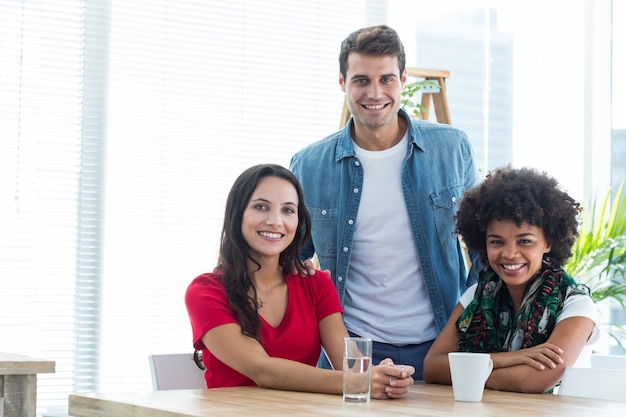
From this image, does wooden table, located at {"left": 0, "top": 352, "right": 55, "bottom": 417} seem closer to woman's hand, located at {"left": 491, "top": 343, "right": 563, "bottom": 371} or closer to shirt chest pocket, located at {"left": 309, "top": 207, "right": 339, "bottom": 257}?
shirt chest pocket, located at {"left": 309, "top": 207, "right": 339, "bottom": 257}

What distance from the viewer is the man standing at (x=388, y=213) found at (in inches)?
96.5

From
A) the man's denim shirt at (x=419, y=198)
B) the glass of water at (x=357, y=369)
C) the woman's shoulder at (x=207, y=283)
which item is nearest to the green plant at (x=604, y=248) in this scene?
the man's denim shirt at (x=419, y=198)

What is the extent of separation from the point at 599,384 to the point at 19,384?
1498mm

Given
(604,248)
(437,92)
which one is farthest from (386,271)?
(604,248)

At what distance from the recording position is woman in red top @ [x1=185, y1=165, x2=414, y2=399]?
196cm

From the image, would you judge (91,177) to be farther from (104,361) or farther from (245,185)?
(245,185)

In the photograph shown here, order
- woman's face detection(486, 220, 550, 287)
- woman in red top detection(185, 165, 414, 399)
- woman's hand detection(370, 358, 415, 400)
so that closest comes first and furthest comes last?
woman's hand detection(370, 358, 415, 400)
woman in red top detection(185, 165, 414, 399)
woman's face detection(486, 220, 550, 287)

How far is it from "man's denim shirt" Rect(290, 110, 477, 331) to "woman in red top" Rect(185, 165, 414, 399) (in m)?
0.25

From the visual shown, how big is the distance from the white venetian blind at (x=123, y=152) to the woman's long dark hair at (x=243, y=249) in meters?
1.84

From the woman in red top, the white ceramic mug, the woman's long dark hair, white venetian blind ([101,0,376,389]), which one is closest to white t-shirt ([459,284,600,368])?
the white ceramic mug

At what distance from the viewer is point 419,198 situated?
251cm

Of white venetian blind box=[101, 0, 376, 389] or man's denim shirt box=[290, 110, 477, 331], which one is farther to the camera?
white venetian blind box=[101, 0, 376, 389]

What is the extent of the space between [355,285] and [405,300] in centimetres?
15

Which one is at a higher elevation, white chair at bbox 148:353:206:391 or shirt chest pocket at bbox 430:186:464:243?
shirt chest pocket at bbox 430:186:464:243
